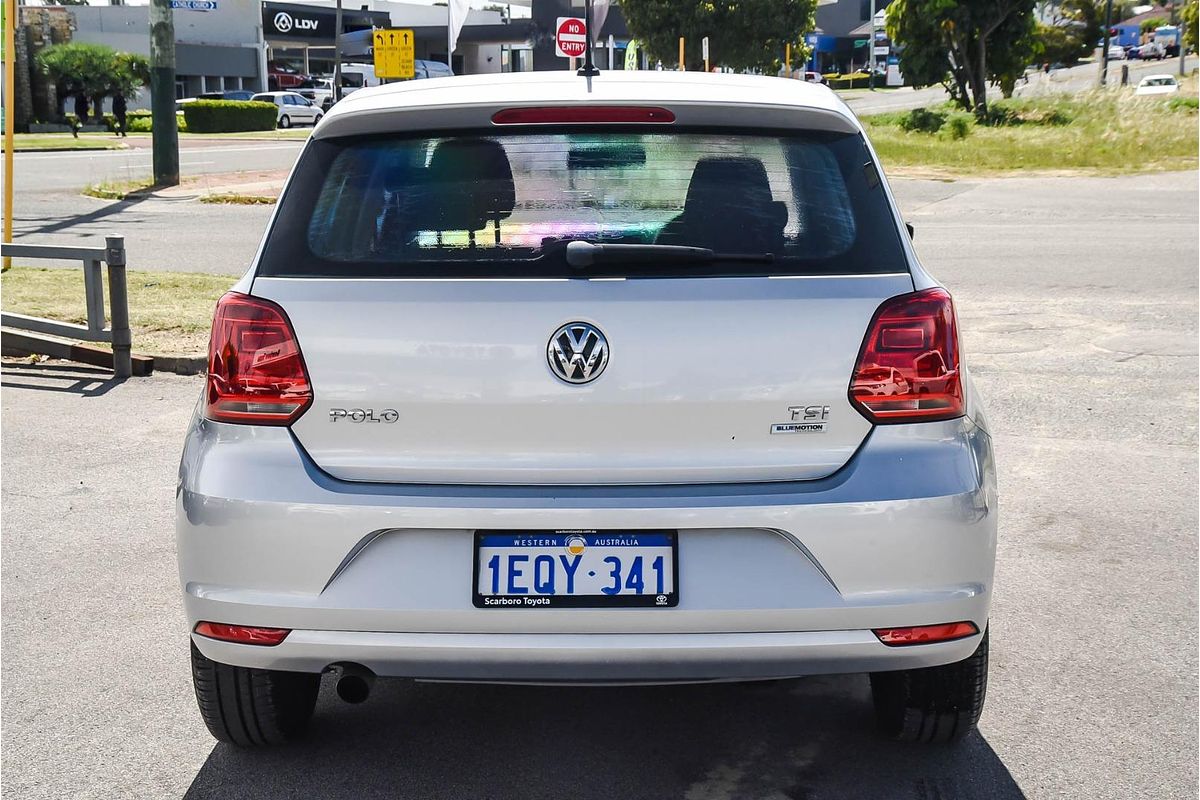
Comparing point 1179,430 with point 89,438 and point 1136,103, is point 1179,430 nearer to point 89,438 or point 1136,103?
point 89,438

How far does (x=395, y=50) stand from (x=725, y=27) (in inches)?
1556

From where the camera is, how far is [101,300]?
928 cm

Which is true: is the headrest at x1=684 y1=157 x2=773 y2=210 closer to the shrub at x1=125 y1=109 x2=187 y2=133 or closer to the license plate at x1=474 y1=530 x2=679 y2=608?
the license plate at x1=474 y1=530 x2=679 y2=608

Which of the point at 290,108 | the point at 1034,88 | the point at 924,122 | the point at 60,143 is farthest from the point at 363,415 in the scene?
the point at 290,108

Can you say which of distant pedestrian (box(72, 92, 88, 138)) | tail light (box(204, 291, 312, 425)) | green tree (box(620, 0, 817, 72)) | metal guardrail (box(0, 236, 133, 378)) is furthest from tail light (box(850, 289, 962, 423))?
green tree (box(620, 0, 817, 72))

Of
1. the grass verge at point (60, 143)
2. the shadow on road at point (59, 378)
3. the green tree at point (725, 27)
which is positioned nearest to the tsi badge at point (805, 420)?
the shadow on road at point (59, 378)

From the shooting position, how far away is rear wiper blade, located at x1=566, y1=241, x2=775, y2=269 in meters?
3.13

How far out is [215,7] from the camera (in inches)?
2687

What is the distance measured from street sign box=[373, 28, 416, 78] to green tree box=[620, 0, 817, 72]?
35.1 meters

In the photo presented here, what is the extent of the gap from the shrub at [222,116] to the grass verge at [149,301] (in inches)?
1465

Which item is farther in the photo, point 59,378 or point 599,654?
point 59,378


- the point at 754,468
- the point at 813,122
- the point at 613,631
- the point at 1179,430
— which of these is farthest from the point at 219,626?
the point at 1179,430

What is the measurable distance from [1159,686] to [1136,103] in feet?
119

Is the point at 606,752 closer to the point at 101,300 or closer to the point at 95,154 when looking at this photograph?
the point at 101,300
